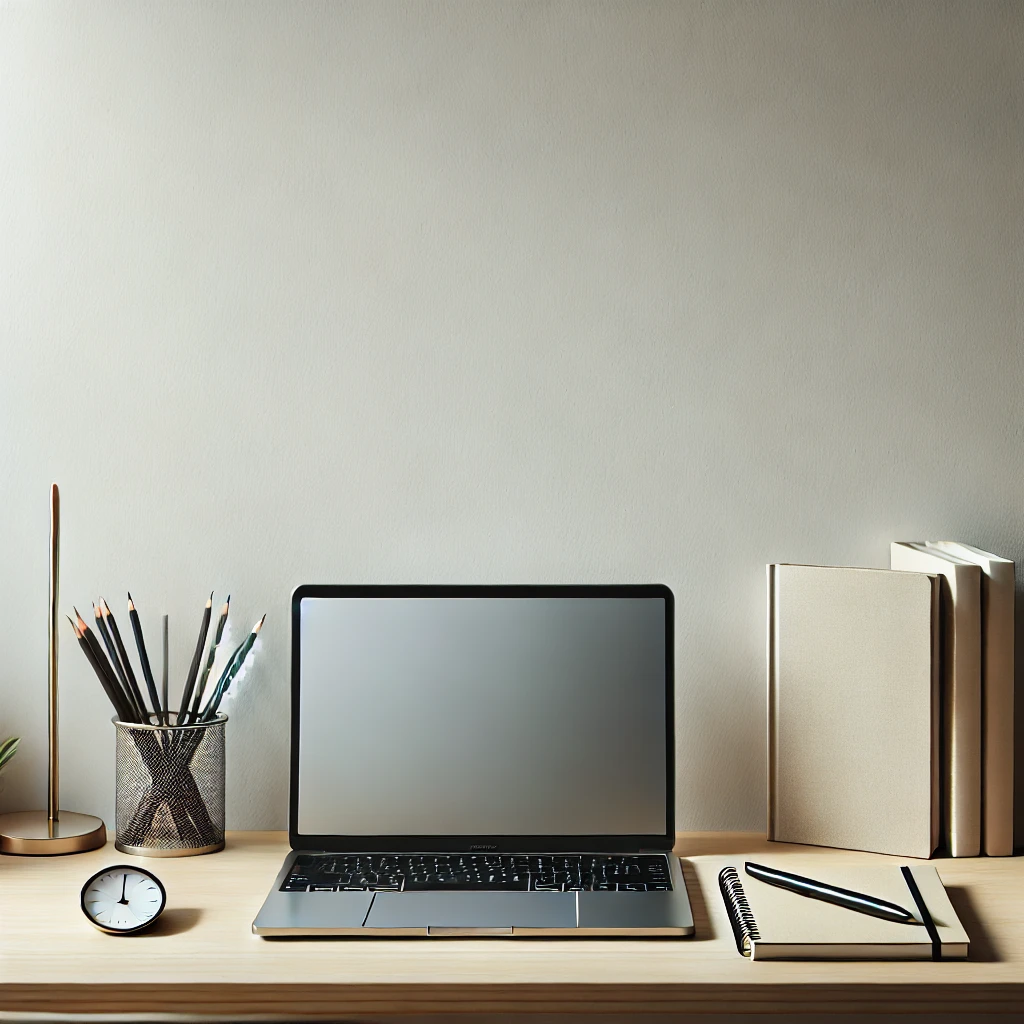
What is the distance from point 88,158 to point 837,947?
3.54 feet

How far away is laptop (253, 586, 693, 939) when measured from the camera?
1107mm

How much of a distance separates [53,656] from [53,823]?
173mm

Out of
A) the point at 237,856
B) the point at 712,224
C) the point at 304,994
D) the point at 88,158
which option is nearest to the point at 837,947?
the point at 304,994

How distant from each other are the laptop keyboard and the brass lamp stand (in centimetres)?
23

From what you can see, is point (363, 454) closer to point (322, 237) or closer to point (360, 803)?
point (322, 237)

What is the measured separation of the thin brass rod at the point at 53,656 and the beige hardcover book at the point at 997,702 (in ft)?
3.08

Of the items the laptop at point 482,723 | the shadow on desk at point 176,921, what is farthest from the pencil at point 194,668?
the shadow on desk at point 176,921

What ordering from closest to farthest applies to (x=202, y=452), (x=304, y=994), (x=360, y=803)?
(x=304, y=994), (x=360, y=803), (x=202, y=452)

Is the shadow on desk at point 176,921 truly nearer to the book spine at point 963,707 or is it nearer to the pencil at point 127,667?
the pencil at point 127,667

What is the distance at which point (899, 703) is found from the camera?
Result: 3.60 ft

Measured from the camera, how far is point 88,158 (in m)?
1.21

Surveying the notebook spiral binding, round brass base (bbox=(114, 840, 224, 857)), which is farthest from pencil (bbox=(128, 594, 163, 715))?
the notebook spiral binding

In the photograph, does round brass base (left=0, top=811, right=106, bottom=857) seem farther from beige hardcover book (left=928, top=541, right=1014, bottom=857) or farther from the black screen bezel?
beige hardcover book (left=928, top=541, right=1014, bottom=857)

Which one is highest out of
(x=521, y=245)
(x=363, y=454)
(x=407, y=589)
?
(x=521, y=245)
